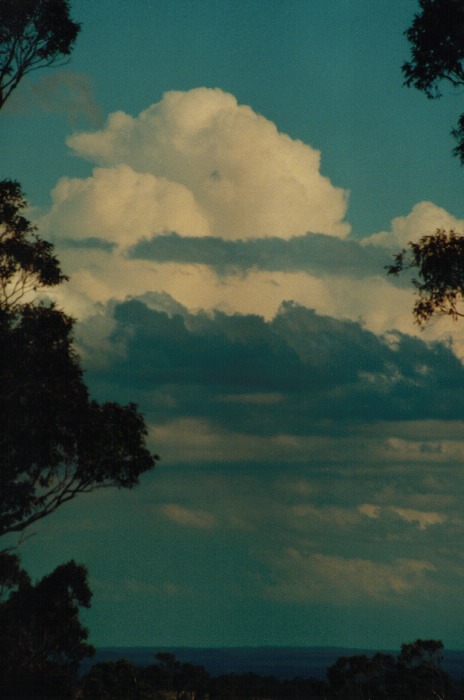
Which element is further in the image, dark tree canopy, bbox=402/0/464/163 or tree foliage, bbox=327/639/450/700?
tree foliage, bbox=327/639/450/700

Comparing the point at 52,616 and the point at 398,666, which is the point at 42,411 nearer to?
the point at 52,616

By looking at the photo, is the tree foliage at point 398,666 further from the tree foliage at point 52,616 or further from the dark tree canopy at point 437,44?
the dark tree canopy at point 437,44

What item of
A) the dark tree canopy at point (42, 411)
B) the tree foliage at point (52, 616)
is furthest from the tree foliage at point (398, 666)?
the dark tree canopy at point (42, 411)

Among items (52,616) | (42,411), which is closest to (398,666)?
(52,616)

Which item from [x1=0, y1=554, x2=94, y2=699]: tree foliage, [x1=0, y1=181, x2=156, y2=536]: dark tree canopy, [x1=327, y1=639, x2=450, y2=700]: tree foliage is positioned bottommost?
[x1=327, y1=639, x2=450, y2=700]: tree foliage

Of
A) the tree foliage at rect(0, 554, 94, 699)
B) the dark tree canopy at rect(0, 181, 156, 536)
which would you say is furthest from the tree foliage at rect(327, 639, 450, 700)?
the dark tree canopy at rect(0, 181, 156, 536)

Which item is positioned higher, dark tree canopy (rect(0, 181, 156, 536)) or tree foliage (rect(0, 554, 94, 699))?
dark tree canopy (rect(0, 181, 156, 536))

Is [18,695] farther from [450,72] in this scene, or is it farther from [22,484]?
[450,72]

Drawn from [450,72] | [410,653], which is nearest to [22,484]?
[450,72]

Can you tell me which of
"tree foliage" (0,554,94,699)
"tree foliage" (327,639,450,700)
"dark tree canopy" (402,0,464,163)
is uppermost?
"dark tree canopy" (402,0,464,163)

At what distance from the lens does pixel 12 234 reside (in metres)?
33.4

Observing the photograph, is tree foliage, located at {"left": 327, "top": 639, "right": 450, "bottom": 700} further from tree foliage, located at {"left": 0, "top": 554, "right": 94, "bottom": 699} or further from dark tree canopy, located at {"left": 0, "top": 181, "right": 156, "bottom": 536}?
dark tree canopy, located at {"left": 0, "top": 181, "right": 156, "bottom": 536}

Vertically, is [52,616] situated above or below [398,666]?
above

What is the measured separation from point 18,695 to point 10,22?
78.3ft
